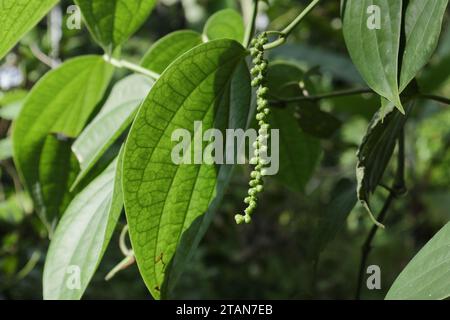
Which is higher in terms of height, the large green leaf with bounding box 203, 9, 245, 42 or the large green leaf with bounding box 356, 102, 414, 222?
the large green leaf with bounding box 203, 9, 245, 42

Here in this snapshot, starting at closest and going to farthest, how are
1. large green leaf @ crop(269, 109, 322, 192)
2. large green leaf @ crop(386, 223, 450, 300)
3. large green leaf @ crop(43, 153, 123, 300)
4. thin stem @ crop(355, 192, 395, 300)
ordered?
large green leaf @ crop(386, 223, 450, 300)
large green leaf @ crop(43, 153, 123, 300)
thin stem @ crop(355, 192, 395, 300)
large green leaf @ crop(269, 109, 322, 192)

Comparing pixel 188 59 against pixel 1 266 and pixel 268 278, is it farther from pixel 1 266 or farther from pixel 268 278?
pixel 268 278

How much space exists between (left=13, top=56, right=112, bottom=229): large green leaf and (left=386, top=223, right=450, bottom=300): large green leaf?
37cm

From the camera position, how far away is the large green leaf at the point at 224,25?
2.37 feet

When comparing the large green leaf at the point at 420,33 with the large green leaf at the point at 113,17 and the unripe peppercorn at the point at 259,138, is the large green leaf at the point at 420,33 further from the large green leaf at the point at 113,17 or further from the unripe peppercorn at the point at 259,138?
the large green leaf at the point at 113,17

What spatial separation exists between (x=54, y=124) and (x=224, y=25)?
Answer: 0.71 feet

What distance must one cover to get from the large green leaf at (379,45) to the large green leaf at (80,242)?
22cm

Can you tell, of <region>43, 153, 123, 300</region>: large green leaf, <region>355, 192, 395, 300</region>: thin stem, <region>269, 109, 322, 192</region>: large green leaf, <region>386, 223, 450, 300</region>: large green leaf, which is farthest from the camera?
<region>269, 109, 322, 192</region>: large green leaf

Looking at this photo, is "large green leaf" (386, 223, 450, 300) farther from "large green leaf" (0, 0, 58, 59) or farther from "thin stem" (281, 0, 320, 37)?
"large green leaf" (0, 0, 58, 59)

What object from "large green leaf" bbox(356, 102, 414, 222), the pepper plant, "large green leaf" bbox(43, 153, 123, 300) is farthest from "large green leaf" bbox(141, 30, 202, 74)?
"large green leaf" bbox(356, 102, 414, 222)

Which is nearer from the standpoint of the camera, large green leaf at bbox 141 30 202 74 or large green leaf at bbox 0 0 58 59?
large green leaf at bbox 0 0 58 59

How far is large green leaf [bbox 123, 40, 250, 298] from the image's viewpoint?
1.45 ft
